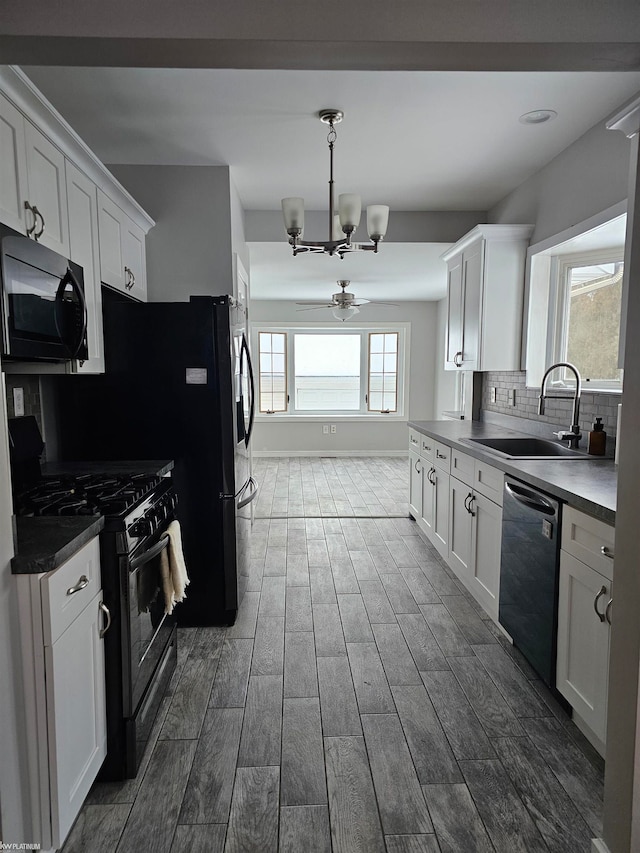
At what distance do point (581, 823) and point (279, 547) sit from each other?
271 cm

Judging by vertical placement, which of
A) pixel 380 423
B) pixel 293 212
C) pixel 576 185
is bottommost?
pixel 380 423

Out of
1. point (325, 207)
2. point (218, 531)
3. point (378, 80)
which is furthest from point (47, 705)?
point (325, 207)

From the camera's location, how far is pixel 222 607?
279 cm

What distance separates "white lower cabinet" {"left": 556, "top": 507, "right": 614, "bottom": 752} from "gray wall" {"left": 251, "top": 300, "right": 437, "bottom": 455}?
6176 millimetres

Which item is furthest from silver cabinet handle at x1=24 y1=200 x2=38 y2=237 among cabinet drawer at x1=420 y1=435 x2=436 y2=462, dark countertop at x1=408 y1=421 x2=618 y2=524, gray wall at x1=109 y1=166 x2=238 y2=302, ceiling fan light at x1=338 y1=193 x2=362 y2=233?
cabinet drawer at x1=420 y1=435 x2=436 y2=462

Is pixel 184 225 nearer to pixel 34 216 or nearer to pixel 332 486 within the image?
pixel 34 216

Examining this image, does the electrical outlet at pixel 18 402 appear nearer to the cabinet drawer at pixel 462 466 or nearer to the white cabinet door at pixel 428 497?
the cabinet drawer at pixel 462 466

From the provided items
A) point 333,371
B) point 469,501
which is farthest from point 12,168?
point 333,371

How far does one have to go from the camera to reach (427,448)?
3.99 metres

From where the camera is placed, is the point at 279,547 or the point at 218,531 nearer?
the point at 218,531

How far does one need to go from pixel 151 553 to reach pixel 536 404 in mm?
2744

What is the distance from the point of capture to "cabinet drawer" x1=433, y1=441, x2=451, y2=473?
135 inches

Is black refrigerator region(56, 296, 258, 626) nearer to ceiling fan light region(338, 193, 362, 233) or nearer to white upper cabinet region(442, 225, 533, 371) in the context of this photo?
ceiling fan light region(338, 193, 362, 233)

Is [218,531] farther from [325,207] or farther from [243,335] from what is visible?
[325,207]
